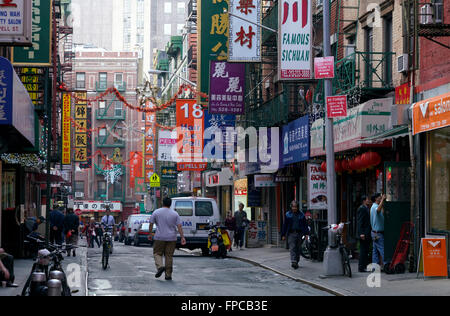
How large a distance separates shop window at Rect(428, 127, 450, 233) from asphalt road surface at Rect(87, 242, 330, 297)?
3.71 m

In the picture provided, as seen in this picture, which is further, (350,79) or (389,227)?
(350,79)

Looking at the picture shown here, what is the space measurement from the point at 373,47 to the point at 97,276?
10.7m

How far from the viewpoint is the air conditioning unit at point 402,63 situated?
68.9ft

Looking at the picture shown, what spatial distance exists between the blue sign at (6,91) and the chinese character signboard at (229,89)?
18265mm

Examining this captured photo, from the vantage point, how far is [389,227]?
1988cm

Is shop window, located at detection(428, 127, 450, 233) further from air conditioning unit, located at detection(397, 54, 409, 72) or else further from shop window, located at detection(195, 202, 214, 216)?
shop window, located at detection(195, 202, 214, 216)

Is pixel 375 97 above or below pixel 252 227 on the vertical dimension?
above

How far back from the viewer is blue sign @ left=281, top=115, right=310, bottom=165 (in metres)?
28.5

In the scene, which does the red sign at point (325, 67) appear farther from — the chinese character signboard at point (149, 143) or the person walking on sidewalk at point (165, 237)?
the chinese character signboard at point (149, 143)

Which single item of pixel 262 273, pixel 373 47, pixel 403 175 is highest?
pixel 373 47

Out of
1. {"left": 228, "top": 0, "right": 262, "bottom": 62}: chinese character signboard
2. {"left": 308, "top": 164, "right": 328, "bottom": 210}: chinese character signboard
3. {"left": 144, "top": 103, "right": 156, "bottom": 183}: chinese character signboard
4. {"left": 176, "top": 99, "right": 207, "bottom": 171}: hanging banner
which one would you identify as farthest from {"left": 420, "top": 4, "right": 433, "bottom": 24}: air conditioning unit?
{"left": 144, "top": 103, "right": 156, "bottom": 183}: chinese character signboard

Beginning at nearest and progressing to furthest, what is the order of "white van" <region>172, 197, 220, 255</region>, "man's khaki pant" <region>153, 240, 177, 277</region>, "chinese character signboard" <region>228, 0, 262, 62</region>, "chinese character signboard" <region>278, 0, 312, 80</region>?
"man's khaki pant" <region>153, 240, 177, 277</region> < "chinese character signboard" <region>278, 0, 312, 80</region> < "chinese character signboard" <region>228, 0, 262, 62</region> < "white van" <region>172, 197, 220, 255</region>

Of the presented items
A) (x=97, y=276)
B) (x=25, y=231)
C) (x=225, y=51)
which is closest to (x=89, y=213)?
(x=225, y=51)

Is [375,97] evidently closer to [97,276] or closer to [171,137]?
[97,276]
